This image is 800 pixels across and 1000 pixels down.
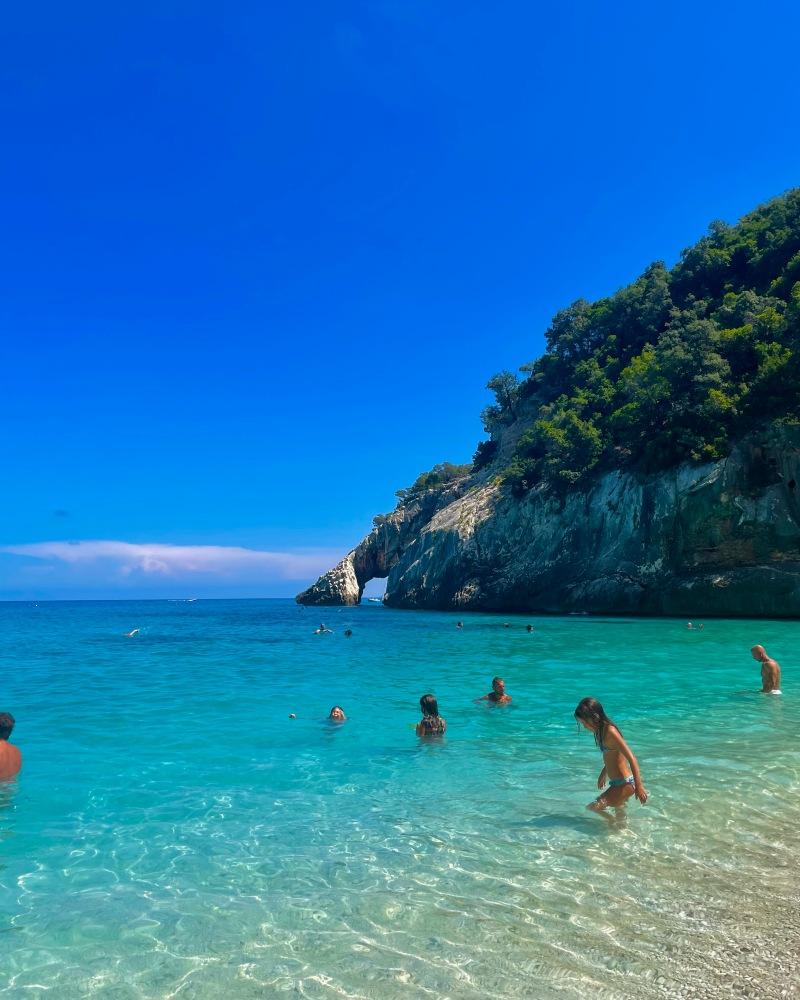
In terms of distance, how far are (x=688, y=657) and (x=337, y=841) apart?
20482 millimetres

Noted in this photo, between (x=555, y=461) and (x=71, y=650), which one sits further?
(x=555, y=461)

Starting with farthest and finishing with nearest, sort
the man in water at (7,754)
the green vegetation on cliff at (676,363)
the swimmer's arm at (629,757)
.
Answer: the green vegetation on cliff at (676,363)
the man in water at (7,754)
the swimmer's arm at (629,757)

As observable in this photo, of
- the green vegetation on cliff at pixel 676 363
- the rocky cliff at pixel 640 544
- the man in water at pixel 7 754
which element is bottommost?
the man in water at pixel 7 754

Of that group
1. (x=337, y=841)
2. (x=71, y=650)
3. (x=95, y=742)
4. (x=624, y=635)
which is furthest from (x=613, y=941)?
(x=71, y=650)

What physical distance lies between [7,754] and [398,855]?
266 inches

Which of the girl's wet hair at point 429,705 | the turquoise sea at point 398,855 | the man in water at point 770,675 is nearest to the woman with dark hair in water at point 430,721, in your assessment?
the girl's wet hair at point 429,705

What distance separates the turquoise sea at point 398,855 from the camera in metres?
4.68

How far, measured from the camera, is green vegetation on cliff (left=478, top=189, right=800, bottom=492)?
42625 mm

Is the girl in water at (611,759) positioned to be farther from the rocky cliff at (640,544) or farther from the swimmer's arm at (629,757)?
the rocky cliff at (640,544)

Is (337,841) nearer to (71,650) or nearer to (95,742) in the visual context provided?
(95,742)

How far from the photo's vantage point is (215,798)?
923 centimetres

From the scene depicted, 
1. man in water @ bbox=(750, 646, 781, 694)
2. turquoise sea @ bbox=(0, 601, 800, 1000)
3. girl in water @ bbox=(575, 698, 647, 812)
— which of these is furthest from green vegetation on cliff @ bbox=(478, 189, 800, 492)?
girl in water @ bbox=(575, 698, 647, 812)

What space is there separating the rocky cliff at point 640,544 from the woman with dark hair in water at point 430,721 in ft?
115

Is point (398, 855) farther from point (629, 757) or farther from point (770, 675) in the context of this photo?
point (770, 675)
